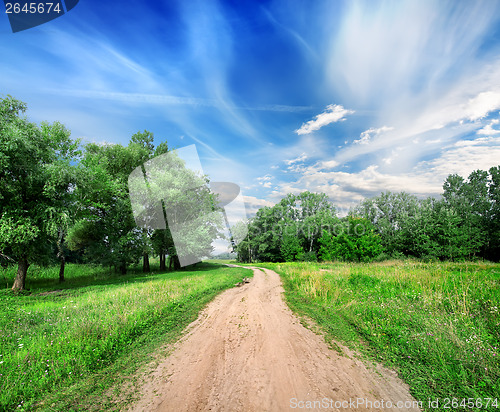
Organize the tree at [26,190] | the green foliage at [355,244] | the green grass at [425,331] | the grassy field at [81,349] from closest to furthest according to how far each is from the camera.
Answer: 1. the grassy field at [81,349]
2. the green grass at [425,331]
3. the tree at [26,190]
4. the green foliage at [355,244]

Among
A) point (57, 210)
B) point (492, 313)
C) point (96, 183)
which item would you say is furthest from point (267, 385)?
point (96, 183)

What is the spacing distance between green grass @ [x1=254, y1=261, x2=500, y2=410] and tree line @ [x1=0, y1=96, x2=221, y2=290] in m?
17.2

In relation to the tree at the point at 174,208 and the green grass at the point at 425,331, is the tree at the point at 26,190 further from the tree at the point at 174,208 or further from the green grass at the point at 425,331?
the green grass at the point at 425,331

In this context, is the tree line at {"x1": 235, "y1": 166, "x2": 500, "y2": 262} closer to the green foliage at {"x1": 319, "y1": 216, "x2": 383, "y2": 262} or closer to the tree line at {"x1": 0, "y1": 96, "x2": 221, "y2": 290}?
the green foliage at {"x1": 319, "y1": 216, "x2": 383, "y2": 262}

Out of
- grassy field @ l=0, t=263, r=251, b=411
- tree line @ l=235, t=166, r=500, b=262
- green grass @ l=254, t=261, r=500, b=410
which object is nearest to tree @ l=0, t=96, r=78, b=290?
grassy field @ l=0, t=263, r=251, b=411

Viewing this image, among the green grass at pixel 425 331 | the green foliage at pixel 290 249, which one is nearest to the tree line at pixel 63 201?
the green grass at pixel 425 331

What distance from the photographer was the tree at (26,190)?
513 inches

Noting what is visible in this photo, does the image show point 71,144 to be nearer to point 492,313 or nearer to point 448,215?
point 492,313

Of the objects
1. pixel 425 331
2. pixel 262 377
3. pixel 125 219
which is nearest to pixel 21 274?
pixel 125 219

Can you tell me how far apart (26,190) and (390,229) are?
71861 mm

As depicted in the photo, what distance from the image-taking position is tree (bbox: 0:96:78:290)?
13039 millimetres

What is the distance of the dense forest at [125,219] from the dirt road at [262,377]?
14858 mm

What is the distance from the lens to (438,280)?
10469mm

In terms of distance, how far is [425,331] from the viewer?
565cm
